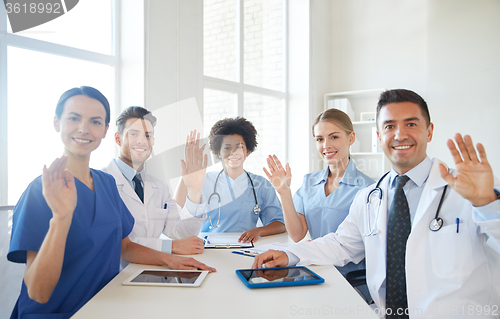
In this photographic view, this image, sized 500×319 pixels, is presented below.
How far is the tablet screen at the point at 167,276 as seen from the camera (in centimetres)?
121

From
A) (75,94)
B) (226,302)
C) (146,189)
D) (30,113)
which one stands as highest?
(30,113)

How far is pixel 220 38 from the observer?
12.6 feet

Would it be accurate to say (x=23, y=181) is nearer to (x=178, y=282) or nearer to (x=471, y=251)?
(x=178, y=282)

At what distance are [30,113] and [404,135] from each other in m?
2.18

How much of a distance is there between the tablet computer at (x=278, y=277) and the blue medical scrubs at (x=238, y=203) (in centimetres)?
108

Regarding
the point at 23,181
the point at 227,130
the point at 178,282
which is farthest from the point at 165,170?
the point at 178,282

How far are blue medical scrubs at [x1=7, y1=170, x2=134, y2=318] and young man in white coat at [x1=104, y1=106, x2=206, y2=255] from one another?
0.45m

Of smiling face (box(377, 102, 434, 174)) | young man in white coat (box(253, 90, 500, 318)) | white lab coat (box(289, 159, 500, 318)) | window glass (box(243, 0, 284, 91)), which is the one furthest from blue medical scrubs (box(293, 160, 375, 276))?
window glass (box(243, 0, 284, 91))

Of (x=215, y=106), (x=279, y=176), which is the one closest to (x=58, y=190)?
(x=279, y=176)

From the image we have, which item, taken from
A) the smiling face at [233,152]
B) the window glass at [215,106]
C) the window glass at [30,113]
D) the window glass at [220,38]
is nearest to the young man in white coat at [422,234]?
the smiling face at [233,152]

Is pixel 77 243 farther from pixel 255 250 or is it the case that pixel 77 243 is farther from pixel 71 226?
pixel 255 250

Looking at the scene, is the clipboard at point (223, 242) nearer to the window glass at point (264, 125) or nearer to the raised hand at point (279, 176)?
the raised hand at point (279, 176)

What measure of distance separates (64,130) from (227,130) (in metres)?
1.52

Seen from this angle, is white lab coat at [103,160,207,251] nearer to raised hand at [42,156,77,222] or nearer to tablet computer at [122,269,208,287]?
tablet computer at [122,269,208,287]
